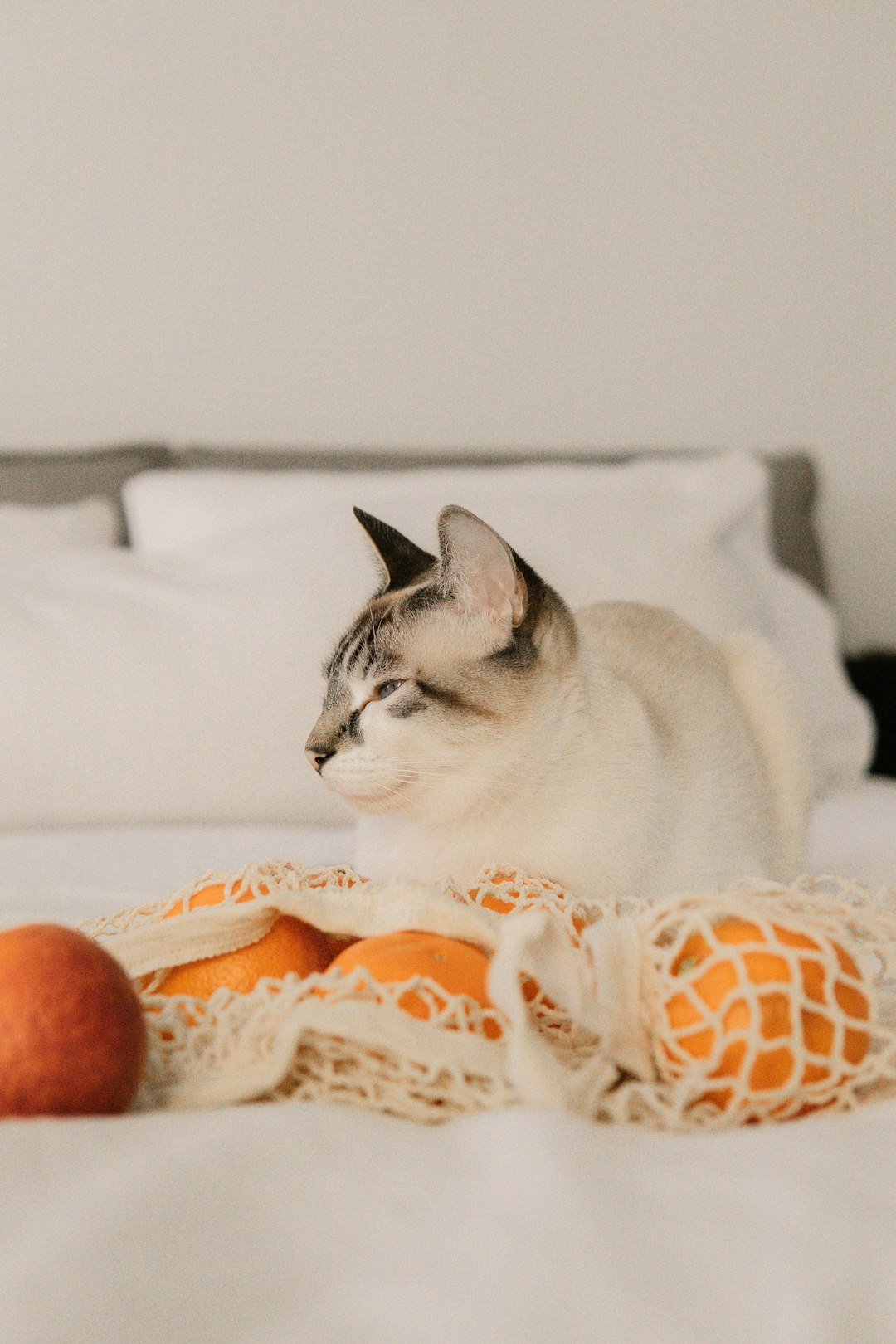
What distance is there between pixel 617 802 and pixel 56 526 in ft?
4.03

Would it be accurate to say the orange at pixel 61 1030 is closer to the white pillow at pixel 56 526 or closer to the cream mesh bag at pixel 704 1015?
the cream mesh bag at pixel 704 1015

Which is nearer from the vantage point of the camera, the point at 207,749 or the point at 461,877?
the point at 461,877

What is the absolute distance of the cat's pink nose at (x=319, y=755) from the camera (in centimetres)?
88

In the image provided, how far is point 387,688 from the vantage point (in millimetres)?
891

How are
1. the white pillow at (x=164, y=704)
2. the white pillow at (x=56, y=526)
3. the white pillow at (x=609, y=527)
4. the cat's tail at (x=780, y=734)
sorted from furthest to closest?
the white pillow at (x=56, y=526)
the white pillow at (x=609, y=527)
the white pillow at (x=164, y=704)
the cat's tail at (x=780, y=734)

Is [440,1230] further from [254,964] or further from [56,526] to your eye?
[56,526]

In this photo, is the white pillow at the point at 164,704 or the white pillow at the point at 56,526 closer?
the white pillow at the point at 164,704

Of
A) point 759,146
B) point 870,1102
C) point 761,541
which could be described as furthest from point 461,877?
point 759,146

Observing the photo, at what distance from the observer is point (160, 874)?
4.02 feet

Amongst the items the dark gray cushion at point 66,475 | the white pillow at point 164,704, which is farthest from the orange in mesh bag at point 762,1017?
the dark gray cushion at point 66,475

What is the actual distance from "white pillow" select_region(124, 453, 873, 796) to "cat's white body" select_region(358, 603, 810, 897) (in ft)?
1.73

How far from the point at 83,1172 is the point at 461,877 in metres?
0.45

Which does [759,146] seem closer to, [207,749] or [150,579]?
[150,579]

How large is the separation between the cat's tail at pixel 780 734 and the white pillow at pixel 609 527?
1.31 feet
